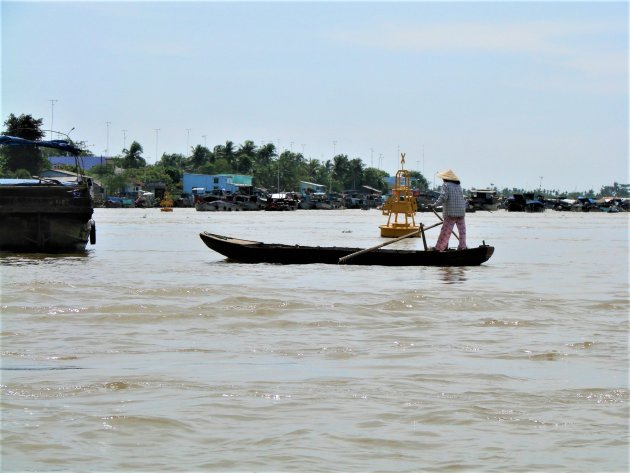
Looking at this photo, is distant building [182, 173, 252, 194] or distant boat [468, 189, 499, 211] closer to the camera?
distant boat [468, 189, 499, 211]

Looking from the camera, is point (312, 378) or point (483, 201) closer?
point (312, 378)

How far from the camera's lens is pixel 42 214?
20547 mm

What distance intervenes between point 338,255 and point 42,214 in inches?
260

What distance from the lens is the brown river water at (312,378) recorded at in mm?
5414

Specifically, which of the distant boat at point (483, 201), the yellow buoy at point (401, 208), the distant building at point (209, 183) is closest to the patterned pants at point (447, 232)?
the yellow buoy at point (401, 208)

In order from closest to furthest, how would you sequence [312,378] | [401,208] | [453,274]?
[312,378]
[453,274]
[401,208]

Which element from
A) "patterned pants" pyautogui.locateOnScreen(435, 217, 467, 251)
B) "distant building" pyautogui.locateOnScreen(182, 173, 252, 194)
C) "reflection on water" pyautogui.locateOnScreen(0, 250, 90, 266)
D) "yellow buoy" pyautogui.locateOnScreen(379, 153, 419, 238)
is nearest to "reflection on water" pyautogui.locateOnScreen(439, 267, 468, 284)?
"patterned pants" pyautogui.locateOnScreen(435, 217, 467, 251)

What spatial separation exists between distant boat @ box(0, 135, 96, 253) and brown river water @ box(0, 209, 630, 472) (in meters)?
6.40

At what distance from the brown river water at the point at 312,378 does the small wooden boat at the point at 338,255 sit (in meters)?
3.14

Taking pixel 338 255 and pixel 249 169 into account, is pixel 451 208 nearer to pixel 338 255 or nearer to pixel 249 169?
pixel 338 255

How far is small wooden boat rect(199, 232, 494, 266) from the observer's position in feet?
57.2

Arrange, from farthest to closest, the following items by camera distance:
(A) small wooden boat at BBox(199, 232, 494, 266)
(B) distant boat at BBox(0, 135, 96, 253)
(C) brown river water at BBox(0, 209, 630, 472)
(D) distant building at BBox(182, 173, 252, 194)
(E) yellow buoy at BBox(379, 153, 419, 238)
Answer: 1. (D) distant building at BBox(182, 173, 252, 194)
2. (E) yellow buoy at BBox(379, 153, 419, 238)
3. (B) distant boat at BBox(0, 135, 96, 253)
4. (A) small wooden boat at BBox(199, 232, 494, 266)
5. (C) brown river water at BBox(0, 209, 630, 472)

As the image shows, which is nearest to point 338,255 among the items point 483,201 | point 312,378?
point 312,378

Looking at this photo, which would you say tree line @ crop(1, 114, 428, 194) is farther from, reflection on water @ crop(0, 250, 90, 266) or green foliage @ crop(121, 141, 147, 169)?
reflection on water @ crop(0, 250, 90, 266)
